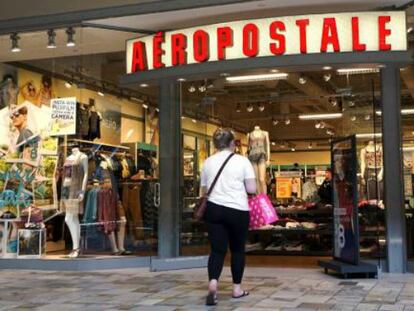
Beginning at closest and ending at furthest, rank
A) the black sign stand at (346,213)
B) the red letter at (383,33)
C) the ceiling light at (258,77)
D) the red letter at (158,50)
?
the black sign stand at (346,213), the red letter at (383,33), the red letter at (158,50), the ceiling light at (258,77)

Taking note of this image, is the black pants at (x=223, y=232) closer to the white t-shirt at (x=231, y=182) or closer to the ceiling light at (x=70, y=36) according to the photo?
the white t-shirt at (x=231, y=182)

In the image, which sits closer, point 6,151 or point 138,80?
point 138,80

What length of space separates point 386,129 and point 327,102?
8.53ft

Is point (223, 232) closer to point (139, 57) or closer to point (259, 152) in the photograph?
point (139, 57)

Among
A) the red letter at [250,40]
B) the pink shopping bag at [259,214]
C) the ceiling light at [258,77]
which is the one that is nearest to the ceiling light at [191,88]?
the ceiling light at [258,77]

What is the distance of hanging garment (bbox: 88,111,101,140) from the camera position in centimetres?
902

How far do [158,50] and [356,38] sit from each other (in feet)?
8.93

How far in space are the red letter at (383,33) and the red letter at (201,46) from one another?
2.21 metres

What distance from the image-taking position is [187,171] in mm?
8555

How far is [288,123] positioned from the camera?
1295 cm

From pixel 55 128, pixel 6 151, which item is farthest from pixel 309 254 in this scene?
pixel 6 151

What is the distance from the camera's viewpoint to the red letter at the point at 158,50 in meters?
8.12

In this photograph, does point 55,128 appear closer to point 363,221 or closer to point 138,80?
point 138,80

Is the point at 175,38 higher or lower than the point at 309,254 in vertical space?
higher
